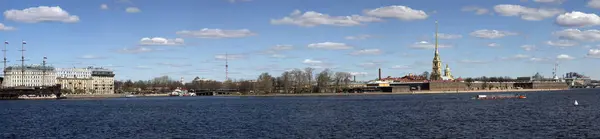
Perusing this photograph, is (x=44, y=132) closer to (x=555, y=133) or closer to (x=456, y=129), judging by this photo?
(x=456, y=129)

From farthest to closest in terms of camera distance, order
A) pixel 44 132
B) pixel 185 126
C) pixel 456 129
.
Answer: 1. pixel 185 126
2. pixel 44 132
3. pixel 456 129

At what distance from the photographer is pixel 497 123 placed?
51750 millimetres

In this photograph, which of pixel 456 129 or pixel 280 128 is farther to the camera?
pixel 280 128

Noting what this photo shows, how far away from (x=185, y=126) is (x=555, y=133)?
1084 inches

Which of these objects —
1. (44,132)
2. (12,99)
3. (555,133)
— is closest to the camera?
(555,133)

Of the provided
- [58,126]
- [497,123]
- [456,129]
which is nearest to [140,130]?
[58,126]

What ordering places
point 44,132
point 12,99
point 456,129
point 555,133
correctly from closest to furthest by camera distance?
point 555,133
point 456,129
point 44,132
point 12,99

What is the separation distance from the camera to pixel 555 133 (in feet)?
142

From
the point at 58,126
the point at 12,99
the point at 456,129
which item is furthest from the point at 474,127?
the point at 12,99

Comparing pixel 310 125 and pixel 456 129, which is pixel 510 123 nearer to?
pixel 456 129

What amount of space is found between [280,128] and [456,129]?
12.7 meters

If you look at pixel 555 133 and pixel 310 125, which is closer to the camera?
pixel 555 133

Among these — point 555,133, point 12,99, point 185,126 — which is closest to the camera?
point 555,133

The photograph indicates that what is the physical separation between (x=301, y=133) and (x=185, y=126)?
1263 cm
